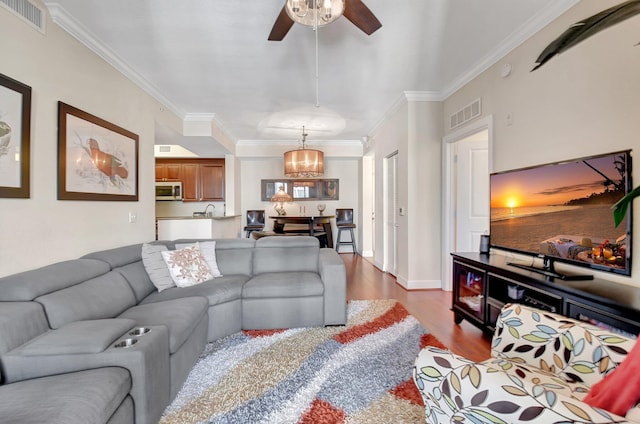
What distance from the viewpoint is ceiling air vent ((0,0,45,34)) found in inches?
67.8

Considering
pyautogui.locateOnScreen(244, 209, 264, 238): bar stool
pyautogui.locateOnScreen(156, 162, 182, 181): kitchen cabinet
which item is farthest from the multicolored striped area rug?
pyautogui.locateOnScreen(156, 162, 182, 181): kitchen cabinet

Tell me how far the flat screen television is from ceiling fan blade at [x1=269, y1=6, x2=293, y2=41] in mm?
2123

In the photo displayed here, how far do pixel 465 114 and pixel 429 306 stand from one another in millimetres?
2274

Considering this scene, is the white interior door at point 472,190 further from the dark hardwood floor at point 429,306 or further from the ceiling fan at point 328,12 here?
the ceiling fan at point 328,12

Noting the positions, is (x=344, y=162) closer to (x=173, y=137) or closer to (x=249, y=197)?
(x=249, y=197)

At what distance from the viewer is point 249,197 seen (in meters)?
6.85

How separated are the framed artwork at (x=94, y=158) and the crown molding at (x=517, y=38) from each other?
3.72 metres

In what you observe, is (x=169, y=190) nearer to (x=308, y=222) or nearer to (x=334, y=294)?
(x=308, y=222)

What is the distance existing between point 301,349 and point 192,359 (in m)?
0.81

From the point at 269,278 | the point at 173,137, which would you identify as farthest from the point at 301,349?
the point at 173,137

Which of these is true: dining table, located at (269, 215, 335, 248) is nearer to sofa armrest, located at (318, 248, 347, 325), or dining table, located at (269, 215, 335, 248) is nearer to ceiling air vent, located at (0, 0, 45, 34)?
sofa armrest, located at (318, 248, 347, 325)

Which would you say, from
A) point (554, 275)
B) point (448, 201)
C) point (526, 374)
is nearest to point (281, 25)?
point (526, 374)

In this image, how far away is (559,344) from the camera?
45.2 inches

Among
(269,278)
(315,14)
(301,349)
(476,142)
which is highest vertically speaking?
(315,14)
